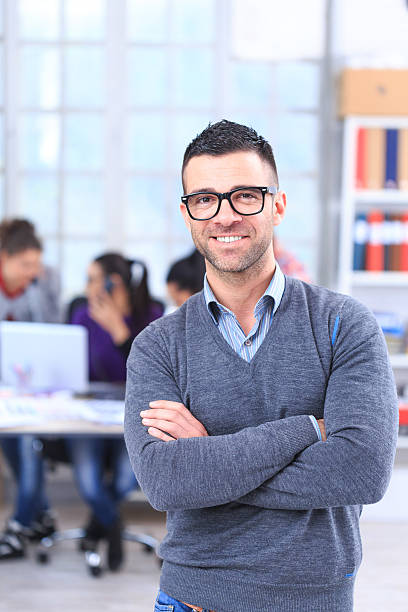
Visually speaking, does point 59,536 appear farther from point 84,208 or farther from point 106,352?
point 84,208

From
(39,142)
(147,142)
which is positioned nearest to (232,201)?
(147,142)

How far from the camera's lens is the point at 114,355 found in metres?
3.67

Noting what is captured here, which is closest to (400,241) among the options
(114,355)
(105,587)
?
(114,355)

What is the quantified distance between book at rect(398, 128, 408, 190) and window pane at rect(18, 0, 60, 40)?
2.27 metres

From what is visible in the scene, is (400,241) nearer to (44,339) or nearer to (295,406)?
(44,339)

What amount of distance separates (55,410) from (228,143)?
1983 millimetres

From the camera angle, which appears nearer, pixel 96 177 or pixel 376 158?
pixel 376 158

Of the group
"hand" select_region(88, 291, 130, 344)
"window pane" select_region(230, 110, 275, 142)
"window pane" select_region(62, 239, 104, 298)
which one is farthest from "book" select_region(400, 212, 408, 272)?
"window pane" select_region(62, 239, 104, 298)

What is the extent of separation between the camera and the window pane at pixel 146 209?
4.89m

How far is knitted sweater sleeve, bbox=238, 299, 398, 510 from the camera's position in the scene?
135 centimetres

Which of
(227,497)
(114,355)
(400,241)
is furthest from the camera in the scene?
(400,241)

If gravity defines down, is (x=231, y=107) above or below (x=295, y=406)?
above

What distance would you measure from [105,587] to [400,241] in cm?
242

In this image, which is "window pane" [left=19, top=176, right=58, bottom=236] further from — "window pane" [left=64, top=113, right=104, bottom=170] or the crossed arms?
the crossed arms
